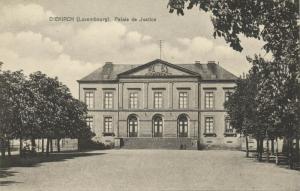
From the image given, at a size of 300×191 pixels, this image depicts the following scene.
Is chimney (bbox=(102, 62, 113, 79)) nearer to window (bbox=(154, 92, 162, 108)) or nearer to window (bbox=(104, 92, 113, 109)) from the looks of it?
window (bbox=(104, 92, 113, 109))

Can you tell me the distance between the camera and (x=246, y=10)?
30.9ft

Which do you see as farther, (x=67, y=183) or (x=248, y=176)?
(x=248, y=176)

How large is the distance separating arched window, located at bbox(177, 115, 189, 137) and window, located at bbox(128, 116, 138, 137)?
158 inches

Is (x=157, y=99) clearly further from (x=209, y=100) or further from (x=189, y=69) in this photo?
(x=209, y=100)

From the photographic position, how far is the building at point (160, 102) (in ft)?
156

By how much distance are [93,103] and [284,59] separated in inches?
1456

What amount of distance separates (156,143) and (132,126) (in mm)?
4680

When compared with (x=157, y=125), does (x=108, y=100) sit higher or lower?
higher

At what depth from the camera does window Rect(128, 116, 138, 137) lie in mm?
47953

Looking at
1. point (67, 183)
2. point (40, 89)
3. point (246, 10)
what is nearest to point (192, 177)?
point (67, 183)

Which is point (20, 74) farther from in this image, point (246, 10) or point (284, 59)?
point (246, 10)

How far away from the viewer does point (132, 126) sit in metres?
48.2

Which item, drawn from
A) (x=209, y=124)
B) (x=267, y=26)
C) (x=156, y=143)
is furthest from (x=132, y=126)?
(x=267, y=26)

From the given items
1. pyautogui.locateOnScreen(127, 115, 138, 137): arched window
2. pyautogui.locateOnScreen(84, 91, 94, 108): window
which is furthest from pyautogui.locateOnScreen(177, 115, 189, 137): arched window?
pyautogui.locateOnScreen(84, 91, 94, 108): window
